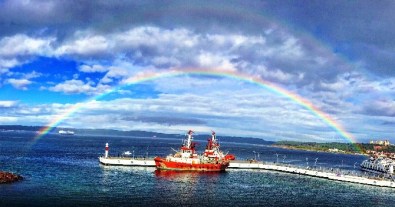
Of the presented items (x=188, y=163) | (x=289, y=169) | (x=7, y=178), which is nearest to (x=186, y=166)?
(x=188, y=163)

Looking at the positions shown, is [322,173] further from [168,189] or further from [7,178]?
[7,178]

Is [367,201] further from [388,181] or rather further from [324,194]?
[388,181]

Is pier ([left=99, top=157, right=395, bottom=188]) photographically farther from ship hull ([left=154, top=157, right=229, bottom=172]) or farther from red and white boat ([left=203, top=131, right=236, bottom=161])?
ship hull ([left=154, top=157, right=229, bottom=172])

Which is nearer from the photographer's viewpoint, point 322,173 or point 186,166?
point 186,166

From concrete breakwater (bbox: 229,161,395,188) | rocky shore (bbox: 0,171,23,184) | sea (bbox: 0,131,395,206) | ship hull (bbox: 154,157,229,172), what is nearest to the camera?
sea (bbox: 0,131,395,206)

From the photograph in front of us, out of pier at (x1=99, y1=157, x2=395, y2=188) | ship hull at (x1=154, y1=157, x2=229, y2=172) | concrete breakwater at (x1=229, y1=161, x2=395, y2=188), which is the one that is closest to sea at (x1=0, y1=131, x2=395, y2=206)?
ship hull at (x1=154, y1=157, x2=229, y2=172)

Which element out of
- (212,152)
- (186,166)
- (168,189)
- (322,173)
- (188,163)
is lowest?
(168,189)

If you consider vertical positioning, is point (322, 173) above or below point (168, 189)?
above

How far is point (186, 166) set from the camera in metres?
158

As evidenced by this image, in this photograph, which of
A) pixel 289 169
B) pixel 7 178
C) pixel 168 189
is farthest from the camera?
pixel 289 169

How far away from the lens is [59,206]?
83625 mm

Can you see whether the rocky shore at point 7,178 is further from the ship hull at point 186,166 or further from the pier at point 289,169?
the pier at point 289,169

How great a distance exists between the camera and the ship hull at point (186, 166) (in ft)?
512

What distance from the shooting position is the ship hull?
156 meters
